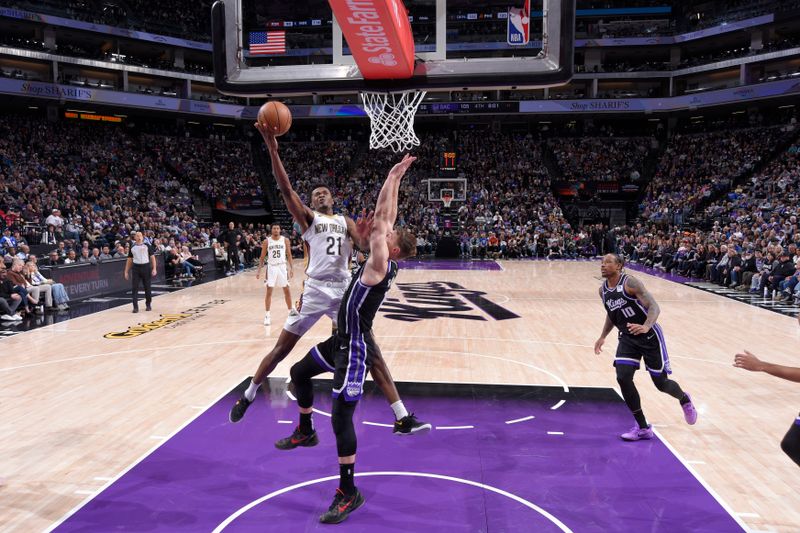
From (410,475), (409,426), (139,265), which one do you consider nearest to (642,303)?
(409,426)

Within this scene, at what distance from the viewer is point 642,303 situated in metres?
4.92

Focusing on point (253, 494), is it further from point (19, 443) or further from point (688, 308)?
point (688, 308)

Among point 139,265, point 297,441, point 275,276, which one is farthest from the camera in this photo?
point 139,265

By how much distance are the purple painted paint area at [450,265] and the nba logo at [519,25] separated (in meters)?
12.7

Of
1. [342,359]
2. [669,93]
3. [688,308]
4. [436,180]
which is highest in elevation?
[669,93]

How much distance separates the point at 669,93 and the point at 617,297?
34920mm

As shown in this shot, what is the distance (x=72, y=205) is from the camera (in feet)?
74.2

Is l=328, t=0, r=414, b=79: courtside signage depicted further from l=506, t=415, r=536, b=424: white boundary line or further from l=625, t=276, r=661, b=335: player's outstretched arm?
l=506, t=415, r=536, b=424: white boundary line

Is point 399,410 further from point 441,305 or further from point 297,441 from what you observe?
point 441,305

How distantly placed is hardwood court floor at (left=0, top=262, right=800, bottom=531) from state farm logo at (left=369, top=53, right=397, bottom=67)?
12.4 feet

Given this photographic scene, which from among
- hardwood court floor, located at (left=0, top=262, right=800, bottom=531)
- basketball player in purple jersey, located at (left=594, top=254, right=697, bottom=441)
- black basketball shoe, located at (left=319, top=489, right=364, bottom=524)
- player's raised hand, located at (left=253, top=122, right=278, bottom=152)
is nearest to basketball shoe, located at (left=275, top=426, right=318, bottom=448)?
black basketball shoe, located at (left=319, top=489, right=364, bottom=524)

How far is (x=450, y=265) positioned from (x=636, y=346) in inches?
700

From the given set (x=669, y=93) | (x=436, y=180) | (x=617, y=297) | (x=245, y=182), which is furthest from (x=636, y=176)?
(x=617, y=297)

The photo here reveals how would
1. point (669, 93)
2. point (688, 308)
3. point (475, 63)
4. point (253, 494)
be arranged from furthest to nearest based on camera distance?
point (669, 93) < point (688, 308) < point (475, 63) < point (253, 494)
